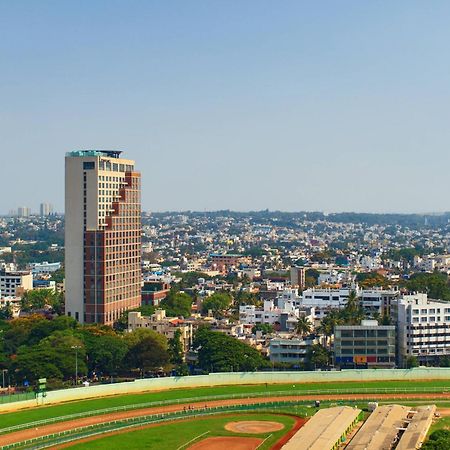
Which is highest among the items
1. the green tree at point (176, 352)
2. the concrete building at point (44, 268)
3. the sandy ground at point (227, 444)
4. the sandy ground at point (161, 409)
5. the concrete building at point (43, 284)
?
the concrete building at point (44, 268)

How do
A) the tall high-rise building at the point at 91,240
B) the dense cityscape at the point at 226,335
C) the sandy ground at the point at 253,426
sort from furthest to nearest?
the tall high-rise building at the point at 91,240 → the dense cityscape at the point at 226,335 → the sandy ground at the point at 253,426

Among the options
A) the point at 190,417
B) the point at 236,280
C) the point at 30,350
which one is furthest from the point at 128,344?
the point at 236,280

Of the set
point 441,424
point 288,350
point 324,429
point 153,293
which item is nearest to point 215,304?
point 153,293

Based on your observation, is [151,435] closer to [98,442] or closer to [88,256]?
[98,442]

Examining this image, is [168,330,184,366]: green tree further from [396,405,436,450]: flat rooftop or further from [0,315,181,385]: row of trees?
[396,405,436,450]: flat rooftop

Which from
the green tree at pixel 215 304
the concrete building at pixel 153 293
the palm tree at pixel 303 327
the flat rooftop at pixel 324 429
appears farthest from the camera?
the concrete building at pixel 153 293

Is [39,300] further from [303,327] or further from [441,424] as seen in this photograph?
[441,424]

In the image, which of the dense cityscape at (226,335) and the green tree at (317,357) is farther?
the green tree at (317,357)

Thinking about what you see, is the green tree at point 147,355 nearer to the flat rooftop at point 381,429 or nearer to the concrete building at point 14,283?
the flat rooftop at point 381,429

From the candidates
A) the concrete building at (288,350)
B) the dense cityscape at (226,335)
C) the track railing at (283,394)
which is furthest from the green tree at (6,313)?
the track railing at (283,394)
